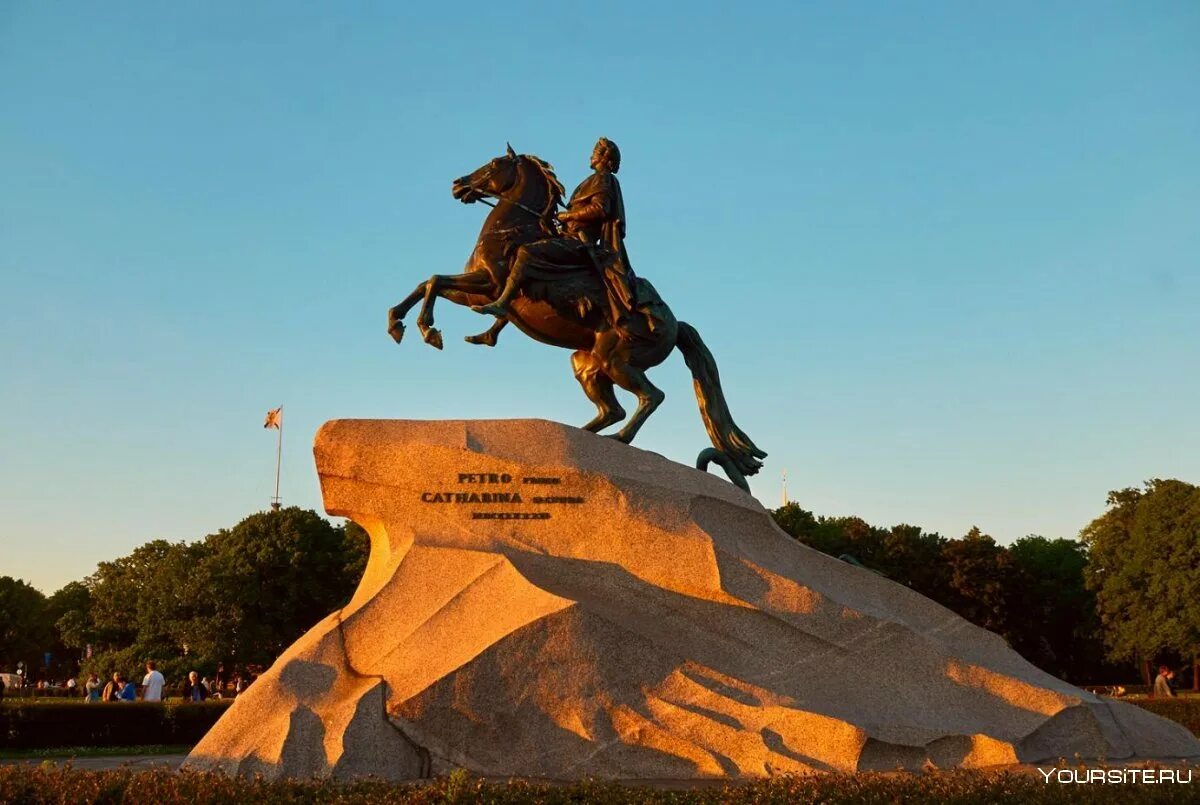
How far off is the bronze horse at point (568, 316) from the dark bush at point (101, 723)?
8167 mm

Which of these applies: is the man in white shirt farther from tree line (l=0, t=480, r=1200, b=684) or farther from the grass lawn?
tree line (l=0, t=480, r=1200, b=684)

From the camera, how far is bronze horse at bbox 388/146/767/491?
1255 centimetres

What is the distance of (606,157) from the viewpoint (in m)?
13.3

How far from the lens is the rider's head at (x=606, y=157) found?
13.3m

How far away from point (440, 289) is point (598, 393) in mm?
2194

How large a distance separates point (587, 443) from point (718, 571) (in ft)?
5.92

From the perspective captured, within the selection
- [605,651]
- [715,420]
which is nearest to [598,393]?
[715,420]

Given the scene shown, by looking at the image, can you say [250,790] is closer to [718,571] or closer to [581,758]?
[581,758]

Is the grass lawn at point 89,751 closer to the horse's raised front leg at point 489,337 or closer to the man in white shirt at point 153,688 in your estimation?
the man in white shirt at point 153,688

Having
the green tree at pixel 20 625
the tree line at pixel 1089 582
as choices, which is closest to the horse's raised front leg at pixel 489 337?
the tree line at pixel 1089 582

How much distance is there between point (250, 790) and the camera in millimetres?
7070

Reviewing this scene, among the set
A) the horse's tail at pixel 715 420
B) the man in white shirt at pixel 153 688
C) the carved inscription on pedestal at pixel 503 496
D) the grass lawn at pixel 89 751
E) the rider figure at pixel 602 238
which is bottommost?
the grass lawn at pixel 89 751

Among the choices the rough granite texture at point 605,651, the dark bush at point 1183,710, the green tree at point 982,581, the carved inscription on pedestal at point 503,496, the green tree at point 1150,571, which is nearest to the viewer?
the rough granite texture at point 605,651

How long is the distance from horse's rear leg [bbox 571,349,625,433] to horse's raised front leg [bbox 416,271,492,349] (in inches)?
58.6
